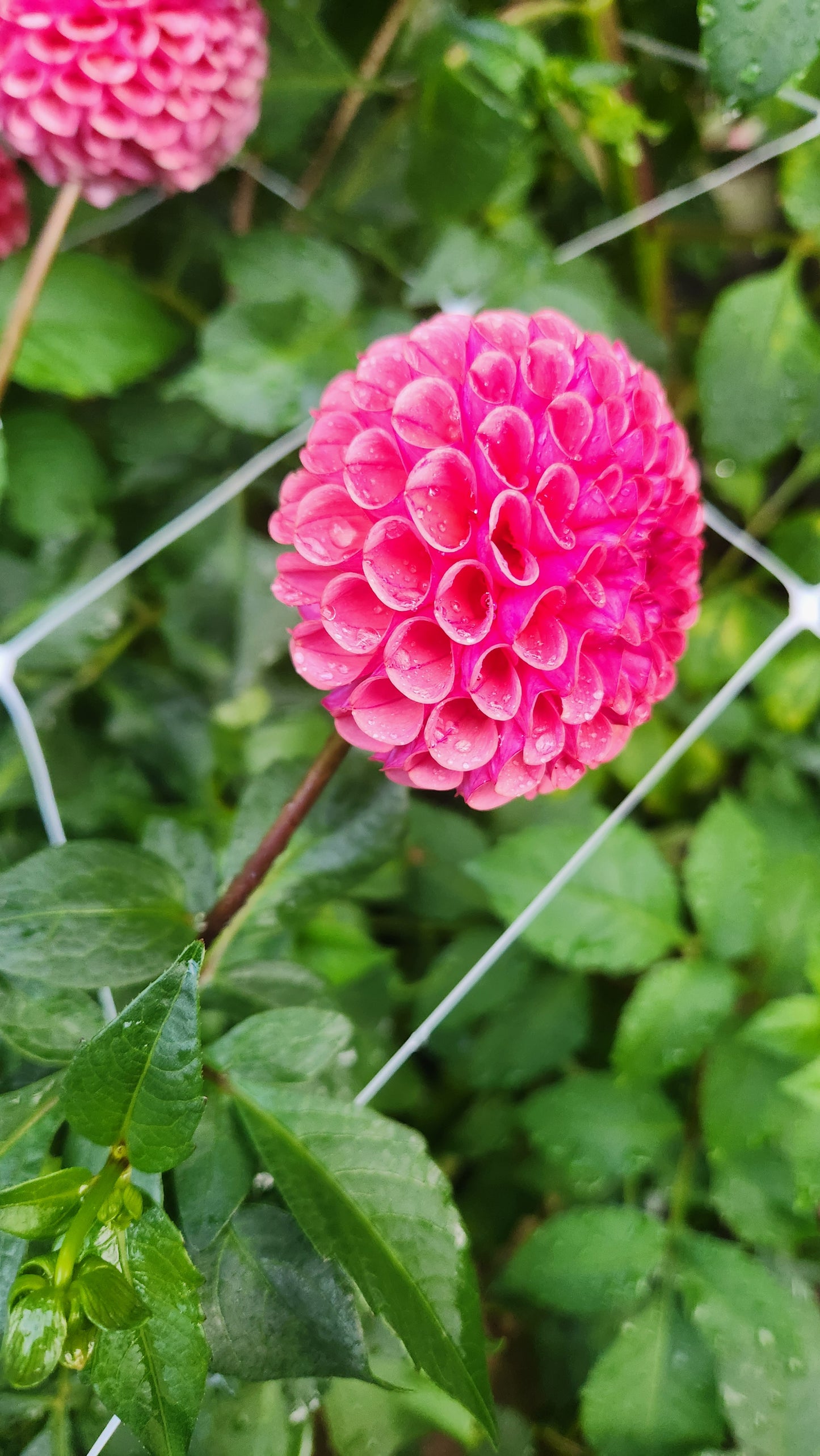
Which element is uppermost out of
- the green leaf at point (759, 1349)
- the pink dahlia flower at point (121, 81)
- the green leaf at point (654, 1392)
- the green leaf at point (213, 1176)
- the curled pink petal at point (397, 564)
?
the pink dahlia flower at point (121, 81)

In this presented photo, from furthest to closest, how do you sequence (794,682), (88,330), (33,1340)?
(794,682) < (88,330) < (33,1340)

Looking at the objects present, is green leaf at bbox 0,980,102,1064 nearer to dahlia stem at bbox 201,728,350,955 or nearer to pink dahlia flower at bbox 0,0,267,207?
dahlia stem at bbox 201,728,350,955

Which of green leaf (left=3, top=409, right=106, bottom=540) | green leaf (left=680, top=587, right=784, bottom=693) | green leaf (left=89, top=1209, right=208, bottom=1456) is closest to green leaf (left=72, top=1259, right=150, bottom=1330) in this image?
green leaf (left=89, top=1209, right=208, bottom=1456)

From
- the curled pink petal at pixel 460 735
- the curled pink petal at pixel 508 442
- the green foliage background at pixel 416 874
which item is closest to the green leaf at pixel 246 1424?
the green foliage background at pixel 416 874

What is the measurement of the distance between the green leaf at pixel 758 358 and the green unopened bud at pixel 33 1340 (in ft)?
2.20

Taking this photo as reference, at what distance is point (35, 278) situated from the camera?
591 millimetres

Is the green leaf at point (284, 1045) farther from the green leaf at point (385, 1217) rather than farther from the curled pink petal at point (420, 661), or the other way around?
the curled pink petal at point (420, 661)

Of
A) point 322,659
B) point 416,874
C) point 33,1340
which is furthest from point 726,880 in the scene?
point 33,1340

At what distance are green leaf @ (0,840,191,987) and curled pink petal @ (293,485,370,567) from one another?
0.20 metres

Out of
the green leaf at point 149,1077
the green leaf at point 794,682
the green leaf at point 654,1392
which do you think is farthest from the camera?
the green leaf at point 794,682

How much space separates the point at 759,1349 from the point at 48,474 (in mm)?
751

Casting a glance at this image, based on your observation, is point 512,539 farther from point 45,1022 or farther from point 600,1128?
point 600,1128

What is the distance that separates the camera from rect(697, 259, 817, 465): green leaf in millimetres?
672

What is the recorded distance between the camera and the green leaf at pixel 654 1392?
1.73ft
